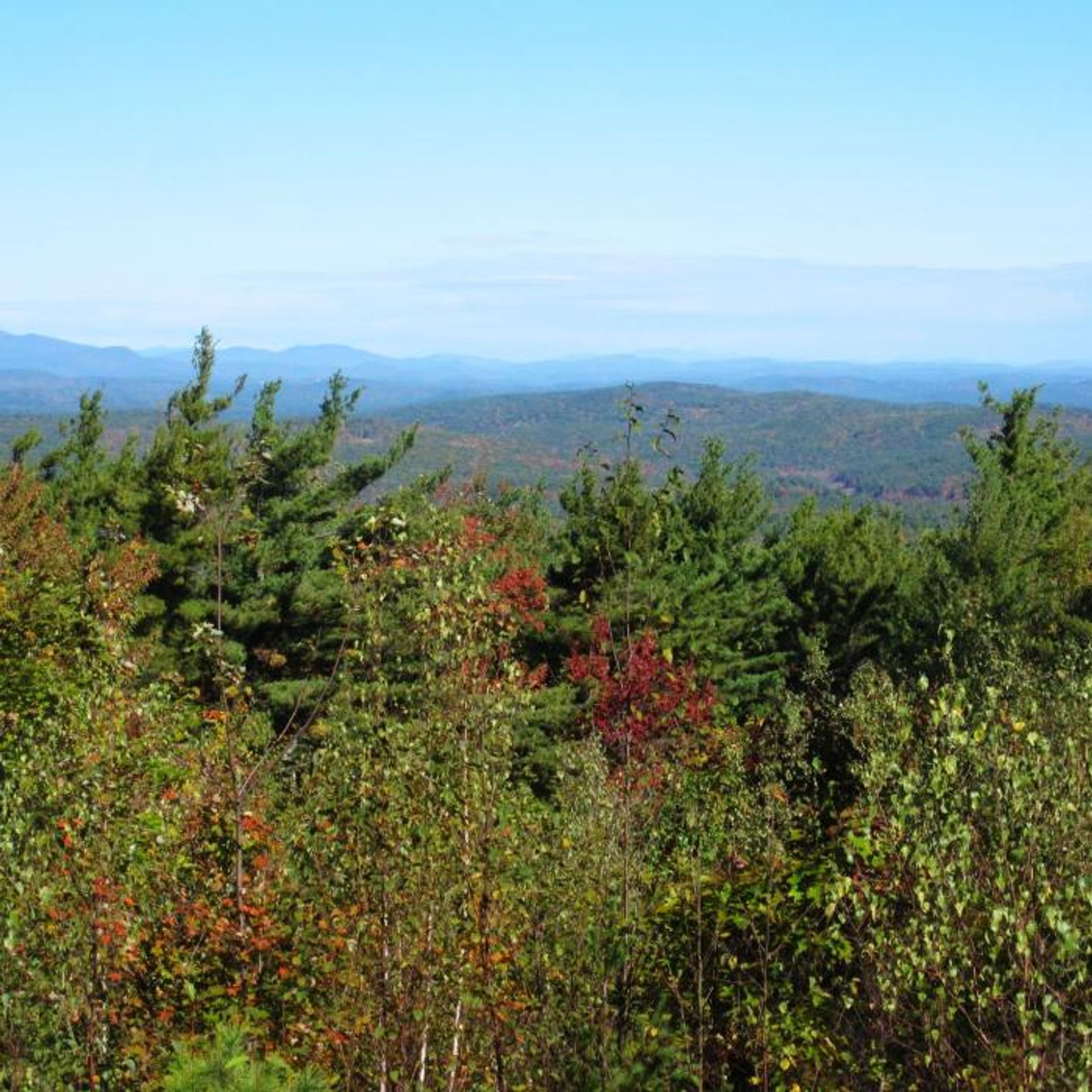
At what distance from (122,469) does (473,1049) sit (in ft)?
104

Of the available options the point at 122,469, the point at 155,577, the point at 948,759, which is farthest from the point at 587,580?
the point at 948,759

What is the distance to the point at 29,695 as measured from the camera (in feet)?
57.3

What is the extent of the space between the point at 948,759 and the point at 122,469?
3539 cm

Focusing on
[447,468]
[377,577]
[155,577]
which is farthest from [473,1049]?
[447,468]

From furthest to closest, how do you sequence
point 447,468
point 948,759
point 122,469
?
point 447,468
point 122,469
point 948,759

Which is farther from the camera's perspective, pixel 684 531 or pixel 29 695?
pixel 684 531

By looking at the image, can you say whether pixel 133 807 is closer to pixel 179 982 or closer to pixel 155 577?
pixel 179 982

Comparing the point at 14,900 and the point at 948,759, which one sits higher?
the point at 948,759

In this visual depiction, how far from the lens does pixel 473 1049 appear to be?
29.8 feet

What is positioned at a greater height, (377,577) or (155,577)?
(377,577)

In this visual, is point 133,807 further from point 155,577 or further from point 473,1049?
point 155,577

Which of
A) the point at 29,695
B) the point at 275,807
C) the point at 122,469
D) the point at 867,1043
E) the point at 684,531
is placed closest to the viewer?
the point at 867,1043

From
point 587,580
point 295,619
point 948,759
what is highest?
point 948,759

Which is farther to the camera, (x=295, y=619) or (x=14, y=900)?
(x=295, y=619)
